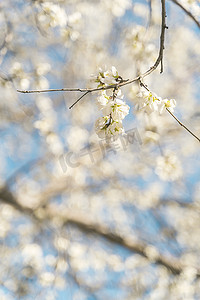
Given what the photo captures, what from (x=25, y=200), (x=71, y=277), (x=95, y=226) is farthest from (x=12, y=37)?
(x=71, y=277)

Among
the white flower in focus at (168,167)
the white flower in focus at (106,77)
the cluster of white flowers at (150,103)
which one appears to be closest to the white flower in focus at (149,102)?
the cluster of white flowers at (150,103)

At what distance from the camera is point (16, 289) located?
11.9ft

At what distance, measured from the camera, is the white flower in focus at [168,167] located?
3539mm

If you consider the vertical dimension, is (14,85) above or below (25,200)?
above

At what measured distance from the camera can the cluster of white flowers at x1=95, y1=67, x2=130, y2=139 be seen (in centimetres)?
124

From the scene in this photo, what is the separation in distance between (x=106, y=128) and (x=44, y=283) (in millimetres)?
3183

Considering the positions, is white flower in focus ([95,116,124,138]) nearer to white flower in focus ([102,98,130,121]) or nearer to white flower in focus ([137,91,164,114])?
white flower in focus ([102,98,130,121])

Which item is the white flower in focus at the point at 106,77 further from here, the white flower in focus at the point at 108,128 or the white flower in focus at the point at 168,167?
the white flower in focus at the point at 168,167

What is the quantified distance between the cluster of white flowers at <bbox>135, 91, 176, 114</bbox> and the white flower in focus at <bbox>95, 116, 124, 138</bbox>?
14 cm

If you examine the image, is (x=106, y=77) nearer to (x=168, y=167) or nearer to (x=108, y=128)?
(x=108, y=128)

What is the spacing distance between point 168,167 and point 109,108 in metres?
2.52

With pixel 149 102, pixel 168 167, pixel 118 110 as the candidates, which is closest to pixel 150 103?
pixel 149 102

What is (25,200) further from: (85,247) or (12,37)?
(12,37)

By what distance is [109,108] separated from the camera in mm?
1251
